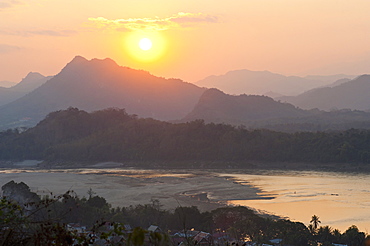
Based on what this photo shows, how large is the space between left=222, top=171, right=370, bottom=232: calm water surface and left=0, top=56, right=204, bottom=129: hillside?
110 metres

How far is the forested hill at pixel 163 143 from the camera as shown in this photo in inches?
2389

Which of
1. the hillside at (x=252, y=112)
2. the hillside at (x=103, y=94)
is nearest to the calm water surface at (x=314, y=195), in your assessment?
the hillside at (x=252, y=112)

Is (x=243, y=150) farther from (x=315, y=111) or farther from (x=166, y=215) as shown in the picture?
(x=315, y=111)

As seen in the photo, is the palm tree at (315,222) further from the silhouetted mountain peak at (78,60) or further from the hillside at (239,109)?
the silhouetted mountain peak at (78,60)

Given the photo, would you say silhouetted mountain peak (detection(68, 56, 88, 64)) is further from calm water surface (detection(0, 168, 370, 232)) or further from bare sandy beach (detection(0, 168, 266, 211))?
calm water surface (detection(0, 168, 370, 232))

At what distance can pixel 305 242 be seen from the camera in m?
18.5

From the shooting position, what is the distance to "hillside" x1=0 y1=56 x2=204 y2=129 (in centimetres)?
15175

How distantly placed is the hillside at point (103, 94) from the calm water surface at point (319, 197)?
11028 centimetres

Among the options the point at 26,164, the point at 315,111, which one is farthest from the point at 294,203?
the point at 315,111

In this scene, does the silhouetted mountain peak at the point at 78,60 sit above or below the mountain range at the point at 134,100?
above

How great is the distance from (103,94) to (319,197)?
132349 millimetres

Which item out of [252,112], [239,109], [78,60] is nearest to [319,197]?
[252,112]

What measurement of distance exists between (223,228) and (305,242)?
4357mm

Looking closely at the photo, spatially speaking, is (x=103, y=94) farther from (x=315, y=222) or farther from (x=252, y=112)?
(x=315, y=222)
